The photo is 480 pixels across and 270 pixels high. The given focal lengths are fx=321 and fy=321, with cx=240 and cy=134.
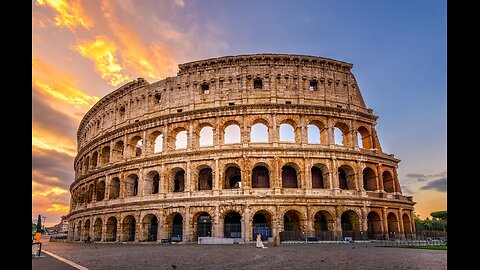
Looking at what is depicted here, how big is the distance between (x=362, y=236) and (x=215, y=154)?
13885 mm

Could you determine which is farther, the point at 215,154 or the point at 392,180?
the point at 392,180

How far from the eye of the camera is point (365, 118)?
30.9 meters

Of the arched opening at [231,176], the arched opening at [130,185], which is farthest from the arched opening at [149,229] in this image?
the arched opening at [231,176]

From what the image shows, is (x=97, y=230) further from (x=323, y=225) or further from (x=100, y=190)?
(x=323, y=225)

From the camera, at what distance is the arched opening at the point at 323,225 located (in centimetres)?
2577

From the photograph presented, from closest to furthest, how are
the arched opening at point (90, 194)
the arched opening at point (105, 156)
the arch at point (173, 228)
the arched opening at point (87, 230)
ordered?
the arch at point (173, 228) → the arched opening at point (87, 230) → the arched opening at point (90, 194) → the arched opening at point (105, 156)

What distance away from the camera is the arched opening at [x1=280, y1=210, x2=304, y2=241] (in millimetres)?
24950

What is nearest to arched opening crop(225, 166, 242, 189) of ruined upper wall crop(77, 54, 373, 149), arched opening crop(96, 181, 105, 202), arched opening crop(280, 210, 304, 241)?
arched opening crop(280, 210, 304, 241)

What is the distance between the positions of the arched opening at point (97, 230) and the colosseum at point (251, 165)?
3.9 inches

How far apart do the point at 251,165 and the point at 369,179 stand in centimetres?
1180

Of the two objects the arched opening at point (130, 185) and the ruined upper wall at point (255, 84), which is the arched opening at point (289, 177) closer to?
the ruined upper wall at point (255, 84)
